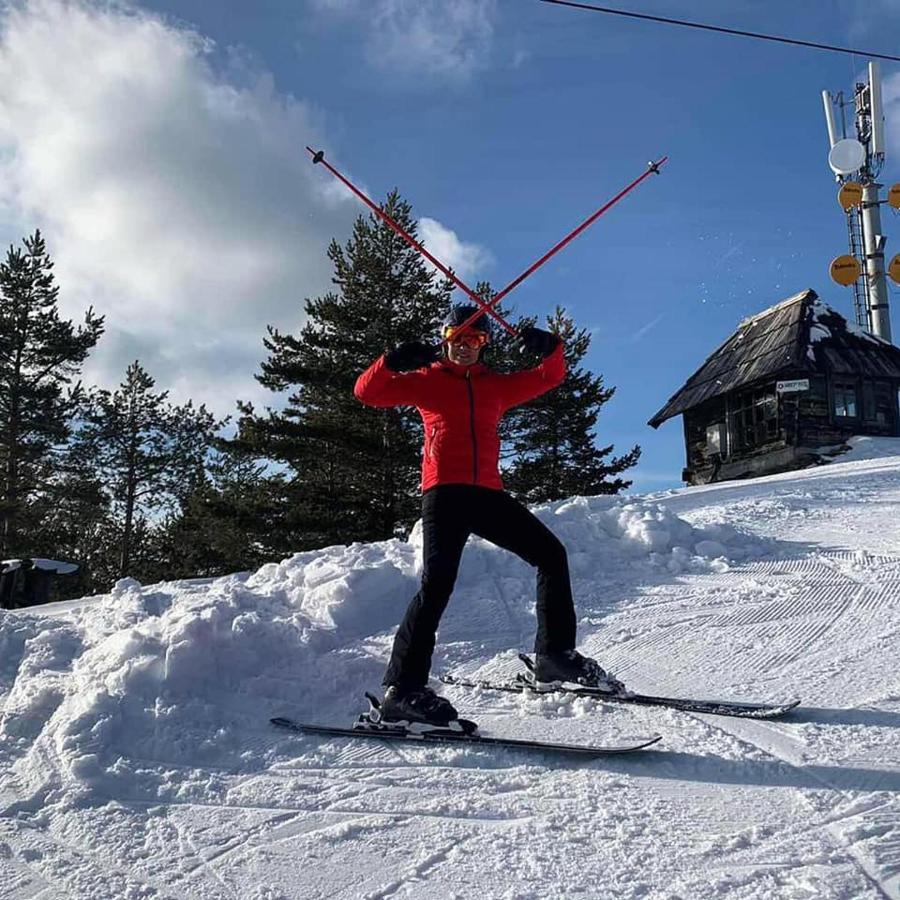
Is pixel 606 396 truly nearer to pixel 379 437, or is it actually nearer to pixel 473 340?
pixel 379 437

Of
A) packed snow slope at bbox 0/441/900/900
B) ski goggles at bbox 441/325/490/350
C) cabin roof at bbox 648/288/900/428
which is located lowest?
packed snow slope at bbox 0/441/900/900

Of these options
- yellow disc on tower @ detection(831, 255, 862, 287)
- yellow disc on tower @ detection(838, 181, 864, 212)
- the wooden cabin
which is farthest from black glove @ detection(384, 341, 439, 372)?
yellow disc on tower @ detection(838, 181, 864, 212)

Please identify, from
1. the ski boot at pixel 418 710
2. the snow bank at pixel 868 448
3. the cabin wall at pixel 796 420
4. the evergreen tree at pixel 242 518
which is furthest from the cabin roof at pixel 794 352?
the ski boot at pixel 418 710

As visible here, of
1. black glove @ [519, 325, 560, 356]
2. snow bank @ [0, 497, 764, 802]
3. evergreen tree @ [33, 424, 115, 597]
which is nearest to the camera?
snow bank @ [0, 497, 764, 802]

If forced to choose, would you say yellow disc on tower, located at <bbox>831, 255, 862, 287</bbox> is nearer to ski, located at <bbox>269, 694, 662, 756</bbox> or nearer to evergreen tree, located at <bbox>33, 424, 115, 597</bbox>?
evergreen tree, located at <bbox>33, 424, 115, 597</bbox>

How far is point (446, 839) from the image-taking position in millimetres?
2703

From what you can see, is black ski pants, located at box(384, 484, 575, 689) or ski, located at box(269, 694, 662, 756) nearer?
ski, located at box(269, 694, 662, 756)

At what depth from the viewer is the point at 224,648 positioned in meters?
4.54

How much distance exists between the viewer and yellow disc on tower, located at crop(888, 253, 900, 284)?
28645 mm

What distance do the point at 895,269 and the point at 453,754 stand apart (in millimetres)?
30724

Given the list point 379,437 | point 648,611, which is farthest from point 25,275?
point 648,611

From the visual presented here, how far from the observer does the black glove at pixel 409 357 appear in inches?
161

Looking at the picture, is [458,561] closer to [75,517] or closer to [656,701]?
[656,701]

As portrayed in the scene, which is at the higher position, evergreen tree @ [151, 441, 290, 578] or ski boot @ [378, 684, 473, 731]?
evergreen tree @ [151, 441, 290, 578]
